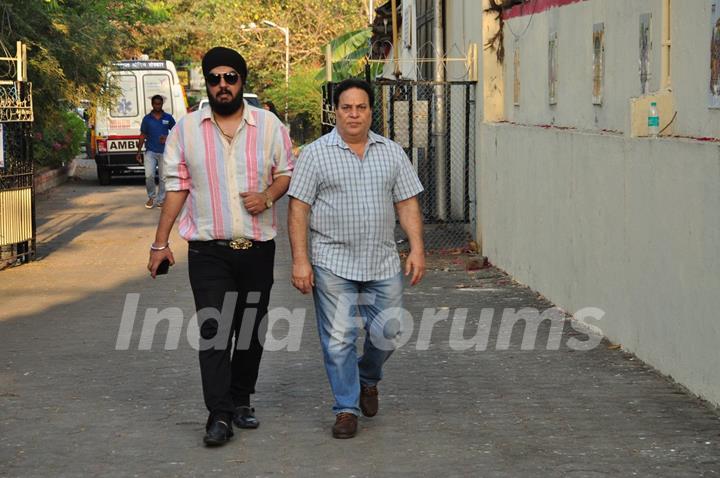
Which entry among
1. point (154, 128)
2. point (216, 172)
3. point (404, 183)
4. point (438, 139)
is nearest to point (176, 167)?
point (216, 172)

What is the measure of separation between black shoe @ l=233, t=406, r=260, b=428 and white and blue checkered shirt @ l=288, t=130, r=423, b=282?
34.9 inches

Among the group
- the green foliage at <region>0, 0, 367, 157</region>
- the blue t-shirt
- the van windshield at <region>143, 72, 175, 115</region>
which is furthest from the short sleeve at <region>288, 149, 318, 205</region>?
the van windshield at <region>143, 72, 175, 115</region>

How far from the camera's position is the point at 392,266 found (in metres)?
7.01

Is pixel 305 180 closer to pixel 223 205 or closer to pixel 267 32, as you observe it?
pixel 223 205

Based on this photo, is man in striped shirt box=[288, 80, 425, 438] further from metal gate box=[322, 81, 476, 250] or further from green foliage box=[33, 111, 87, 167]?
green foliage box=[33, 111, 87, 167]

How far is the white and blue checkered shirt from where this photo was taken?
22.5 feet

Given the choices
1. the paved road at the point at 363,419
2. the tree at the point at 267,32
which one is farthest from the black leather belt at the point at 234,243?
the tree at the point at 267,32

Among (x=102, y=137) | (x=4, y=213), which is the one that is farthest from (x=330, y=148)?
(x=102, y=137)

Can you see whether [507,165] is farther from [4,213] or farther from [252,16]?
[252,16]

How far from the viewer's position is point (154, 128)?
2333cm

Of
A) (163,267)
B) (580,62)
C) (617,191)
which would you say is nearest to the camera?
(163,267)

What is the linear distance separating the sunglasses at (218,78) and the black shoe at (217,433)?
1.69 m

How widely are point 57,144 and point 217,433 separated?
2553 cm

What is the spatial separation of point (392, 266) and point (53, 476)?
196cm
